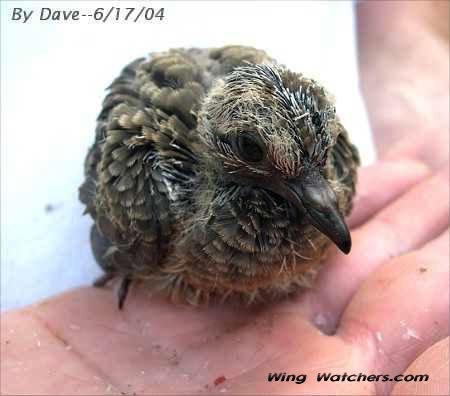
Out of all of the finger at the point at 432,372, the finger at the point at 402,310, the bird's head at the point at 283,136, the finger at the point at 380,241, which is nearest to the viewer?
the finger at the point at 432,372

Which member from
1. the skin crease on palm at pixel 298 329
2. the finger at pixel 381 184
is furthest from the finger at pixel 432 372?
the finger at pixel 381 184

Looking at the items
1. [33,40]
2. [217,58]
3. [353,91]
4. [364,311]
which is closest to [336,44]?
[353,91]

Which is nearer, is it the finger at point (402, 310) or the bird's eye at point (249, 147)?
the bird's eye at point (249, 147)

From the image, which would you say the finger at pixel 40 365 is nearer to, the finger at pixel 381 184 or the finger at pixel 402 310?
the finger at pixel 402 310

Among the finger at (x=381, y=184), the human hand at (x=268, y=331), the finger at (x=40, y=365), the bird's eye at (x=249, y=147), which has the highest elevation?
the bird's eye at (x=249, y=147)

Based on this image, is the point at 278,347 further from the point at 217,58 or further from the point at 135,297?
the point at 217,58

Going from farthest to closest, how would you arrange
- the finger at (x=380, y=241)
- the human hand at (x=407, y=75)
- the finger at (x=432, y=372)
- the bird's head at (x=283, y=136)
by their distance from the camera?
the human hand at (x=407, y=75)
the finger at (x=380, y=241)
the bird's head at (x=283, y=136)
the finger at (x=432, y=372)

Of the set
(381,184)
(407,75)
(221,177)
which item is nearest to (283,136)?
(221,177)

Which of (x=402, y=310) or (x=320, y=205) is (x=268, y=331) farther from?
(x=320, y=205)
